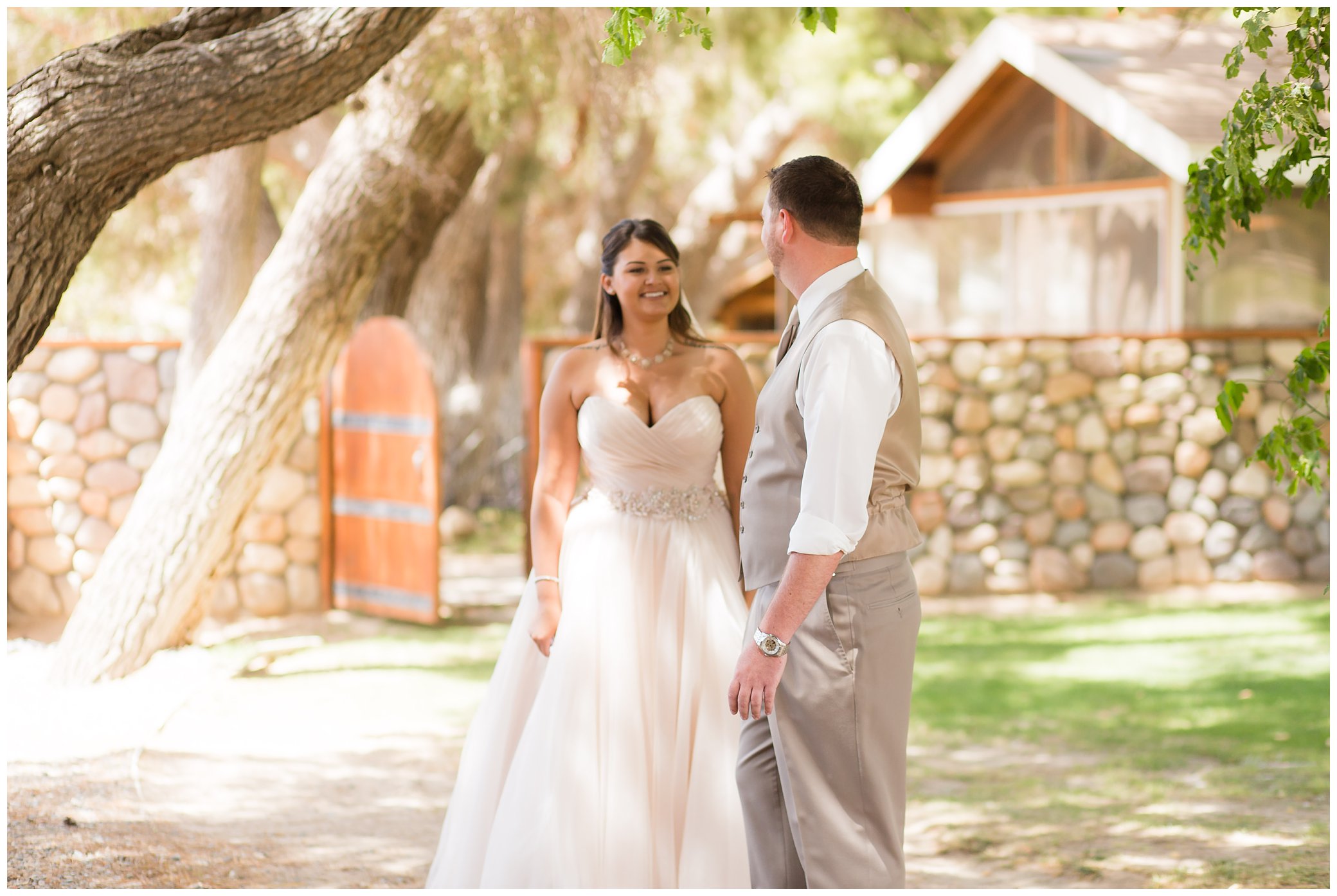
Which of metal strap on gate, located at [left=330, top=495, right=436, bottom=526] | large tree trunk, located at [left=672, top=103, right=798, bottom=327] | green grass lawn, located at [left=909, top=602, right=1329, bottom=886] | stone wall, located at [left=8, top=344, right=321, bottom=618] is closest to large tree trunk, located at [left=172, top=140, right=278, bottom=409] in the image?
stone wall, located at [left=8, top=344, right=321, bottom=618]

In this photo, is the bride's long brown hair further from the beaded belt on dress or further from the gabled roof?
the gabled roof

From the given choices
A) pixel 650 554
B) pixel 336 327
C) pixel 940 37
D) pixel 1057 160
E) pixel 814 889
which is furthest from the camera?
pixel 940 37

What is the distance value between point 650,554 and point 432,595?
5.12 meters

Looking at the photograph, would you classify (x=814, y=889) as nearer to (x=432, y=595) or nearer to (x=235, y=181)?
(x=432, y=595)

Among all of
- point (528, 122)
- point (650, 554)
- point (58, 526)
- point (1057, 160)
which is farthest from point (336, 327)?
point (1057, 160)

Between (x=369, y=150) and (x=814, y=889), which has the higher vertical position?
(x=369, y=150)

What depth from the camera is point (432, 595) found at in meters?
8.93

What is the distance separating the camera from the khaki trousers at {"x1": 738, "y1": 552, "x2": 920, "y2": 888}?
9.40 feet

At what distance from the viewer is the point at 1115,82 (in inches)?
439

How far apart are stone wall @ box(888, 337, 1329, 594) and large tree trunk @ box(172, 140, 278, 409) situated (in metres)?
5.09

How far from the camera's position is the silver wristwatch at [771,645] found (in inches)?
109

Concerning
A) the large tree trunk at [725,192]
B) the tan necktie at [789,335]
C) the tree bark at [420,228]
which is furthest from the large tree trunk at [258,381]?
the large tree trunk at [725,192]

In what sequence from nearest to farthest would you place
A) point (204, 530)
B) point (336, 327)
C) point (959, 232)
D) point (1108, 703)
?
point (1108, 703), point (204, 530), point (336, 327), point (959, 232)

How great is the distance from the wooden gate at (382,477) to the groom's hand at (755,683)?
618 cm
